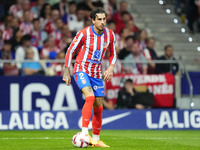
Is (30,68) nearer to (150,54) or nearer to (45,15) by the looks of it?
(45,15)

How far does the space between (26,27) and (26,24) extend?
0.35ft

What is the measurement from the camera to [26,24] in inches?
514

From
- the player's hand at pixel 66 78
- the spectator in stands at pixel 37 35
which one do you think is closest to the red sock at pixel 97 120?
the player's hand at pixel 66 78

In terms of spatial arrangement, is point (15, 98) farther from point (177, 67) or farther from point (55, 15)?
point (177, 67)

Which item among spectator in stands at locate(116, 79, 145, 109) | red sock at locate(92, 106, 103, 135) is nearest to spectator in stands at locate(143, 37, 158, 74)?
spectator in stands at locate(116, 79, 145, 109)

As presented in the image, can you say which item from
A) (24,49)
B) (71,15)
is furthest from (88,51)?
(71,15)

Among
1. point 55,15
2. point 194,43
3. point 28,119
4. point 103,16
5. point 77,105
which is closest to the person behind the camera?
point 103,16

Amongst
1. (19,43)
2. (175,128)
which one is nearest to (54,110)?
(19,43)

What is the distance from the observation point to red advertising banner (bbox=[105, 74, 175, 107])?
11.4 metres

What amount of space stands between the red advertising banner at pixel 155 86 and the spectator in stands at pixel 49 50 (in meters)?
1.77

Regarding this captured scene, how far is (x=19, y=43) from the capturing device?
39.2ft

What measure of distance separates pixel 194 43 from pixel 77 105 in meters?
6.51

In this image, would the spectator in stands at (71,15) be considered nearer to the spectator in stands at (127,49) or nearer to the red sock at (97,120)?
the spectator in stands at (127,49)

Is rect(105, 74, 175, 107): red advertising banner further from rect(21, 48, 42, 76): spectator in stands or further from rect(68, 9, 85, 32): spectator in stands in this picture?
rect(68, 9, 85, 32): spectator in stands
